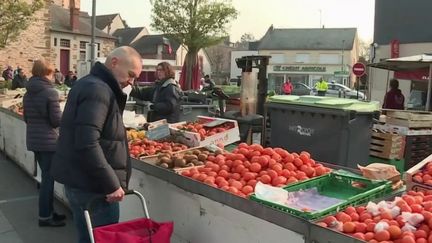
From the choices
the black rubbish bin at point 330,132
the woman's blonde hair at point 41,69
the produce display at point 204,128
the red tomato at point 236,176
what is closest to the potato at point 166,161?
the red tomato at point 236,176

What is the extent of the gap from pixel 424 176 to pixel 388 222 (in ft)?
3.85

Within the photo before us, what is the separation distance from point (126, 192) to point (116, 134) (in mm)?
371

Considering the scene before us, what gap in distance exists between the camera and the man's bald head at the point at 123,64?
3027 mm

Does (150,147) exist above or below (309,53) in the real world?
below

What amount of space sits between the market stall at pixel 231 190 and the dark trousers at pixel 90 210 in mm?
617

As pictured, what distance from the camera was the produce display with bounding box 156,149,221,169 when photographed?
157 inches

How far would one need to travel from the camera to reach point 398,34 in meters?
20.7

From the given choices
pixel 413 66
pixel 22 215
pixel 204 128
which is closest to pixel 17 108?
pixel 22 215

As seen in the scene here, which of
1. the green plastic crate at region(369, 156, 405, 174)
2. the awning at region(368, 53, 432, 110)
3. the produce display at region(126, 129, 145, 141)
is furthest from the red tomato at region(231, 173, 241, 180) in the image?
the awning at region(368, 53, 432, 110)

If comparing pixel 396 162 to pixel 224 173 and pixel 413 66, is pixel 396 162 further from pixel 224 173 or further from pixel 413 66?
pixel 413 66

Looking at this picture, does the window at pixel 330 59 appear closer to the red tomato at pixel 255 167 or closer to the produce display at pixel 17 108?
the produce display at pixel 17 108

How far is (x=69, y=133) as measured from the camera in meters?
2.93

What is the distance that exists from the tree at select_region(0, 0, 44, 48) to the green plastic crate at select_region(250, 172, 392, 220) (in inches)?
808

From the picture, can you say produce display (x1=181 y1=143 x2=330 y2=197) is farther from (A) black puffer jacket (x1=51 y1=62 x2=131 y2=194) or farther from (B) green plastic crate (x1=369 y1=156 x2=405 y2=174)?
(B) green plastic crate (x1=369 y1=156 x2=405 y2=174)
